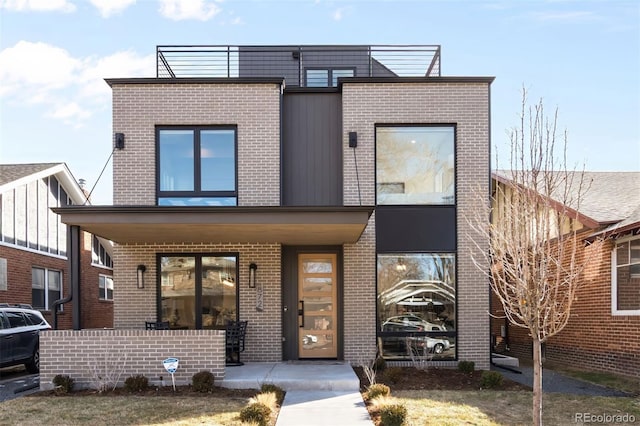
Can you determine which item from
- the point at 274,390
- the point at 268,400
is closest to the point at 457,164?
the point at 274,390

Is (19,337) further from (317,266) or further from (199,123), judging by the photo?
(317,266)

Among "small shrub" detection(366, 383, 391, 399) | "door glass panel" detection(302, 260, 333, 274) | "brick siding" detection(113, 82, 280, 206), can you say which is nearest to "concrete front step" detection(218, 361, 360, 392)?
"small shrub" detection(366, 383, 391, 399)

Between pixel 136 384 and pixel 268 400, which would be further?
pixel 136 384

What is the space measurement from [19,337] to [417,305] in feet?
29.5

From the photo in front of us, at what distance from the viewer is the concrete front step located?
9.77m

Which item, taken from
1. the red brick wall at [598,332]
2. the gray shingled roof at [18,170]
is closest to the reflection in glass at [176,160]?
the red brick wall at [598,332]

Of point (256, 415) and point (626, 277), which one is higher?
point (626, 277)

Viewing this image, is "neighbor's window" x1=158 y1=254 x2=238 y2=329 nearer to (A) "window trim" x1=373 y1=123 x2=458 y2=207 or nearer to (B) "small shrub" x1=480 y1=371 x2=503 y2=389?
(A) "window trim" x1=373 y1=123 x2=458 y2=207

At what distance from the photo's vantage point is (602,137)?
34.1ft

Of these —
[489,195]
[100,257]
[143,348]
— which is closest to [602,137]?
[489,195]

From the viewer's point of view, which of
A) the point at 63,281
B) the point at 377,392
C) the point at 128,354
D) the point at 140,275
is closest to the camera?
the point at 377,392

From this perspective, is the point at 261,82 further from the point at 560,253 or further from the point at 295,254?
the point at 560,253

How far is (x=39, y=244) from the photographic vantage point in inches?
804

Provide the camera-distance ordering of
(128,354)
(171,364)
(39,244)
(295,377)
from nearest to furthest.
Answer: (171,364) < (128,354) < (295,377) < (39,244)
